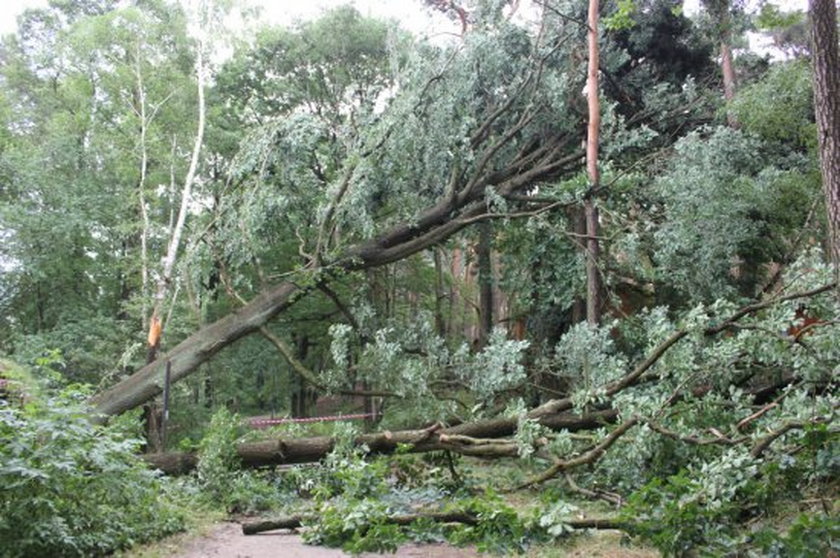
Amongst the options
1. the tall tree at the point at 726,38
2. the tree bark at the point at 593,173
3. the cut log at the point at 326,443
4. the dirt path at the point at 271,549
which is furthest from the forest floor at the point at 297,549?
the tall tree at the point at 726,38

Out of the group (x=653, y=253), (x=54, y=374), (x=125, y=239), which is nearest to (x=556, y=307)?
(x=653, y=253)

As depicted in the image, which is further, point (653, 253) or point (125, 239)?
point (125, 239)

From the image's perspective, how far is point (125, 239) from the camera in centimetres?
1505

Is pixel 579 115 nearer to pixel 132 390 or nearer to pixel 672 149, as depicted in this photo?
pixel 672 149

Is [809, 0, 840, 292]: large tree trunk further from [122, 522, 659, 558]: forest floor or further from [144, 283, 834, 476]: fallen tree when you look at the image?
[144, 283, 834, 476]: fallen tree

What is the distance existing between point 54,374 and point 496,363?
473 centimetres

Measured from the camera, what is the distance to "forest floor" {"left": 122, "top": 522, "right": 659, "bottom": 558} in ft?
13.9

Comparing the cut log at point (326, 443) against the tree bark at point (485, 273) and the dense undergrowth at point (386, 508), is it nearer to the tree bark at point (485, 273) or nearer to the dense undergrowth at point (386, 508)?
the dense undergrowth at point (386, 508)

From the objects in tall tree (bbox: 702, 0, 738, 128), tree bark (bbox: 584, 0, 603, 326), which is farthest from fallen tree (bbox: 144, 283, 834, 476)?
tall tree (bbox: 702, 0, 738, 128)

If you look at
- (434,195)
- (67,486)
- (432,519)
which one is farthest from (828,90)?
(434,195)

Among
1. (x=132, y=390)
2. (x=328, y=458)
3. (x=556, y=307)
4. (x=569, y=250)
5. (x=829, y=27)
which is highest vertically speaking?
(x=829, y=27)

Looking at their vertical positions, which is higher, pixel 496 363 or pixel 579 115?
pixel 579 115

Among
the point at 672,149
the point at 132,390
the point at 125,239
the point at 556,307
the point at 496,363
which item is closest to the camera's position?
the point at 496,363

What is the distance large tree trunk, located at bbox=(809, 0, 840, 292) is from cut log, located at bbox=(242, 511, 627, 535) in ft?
7.46
